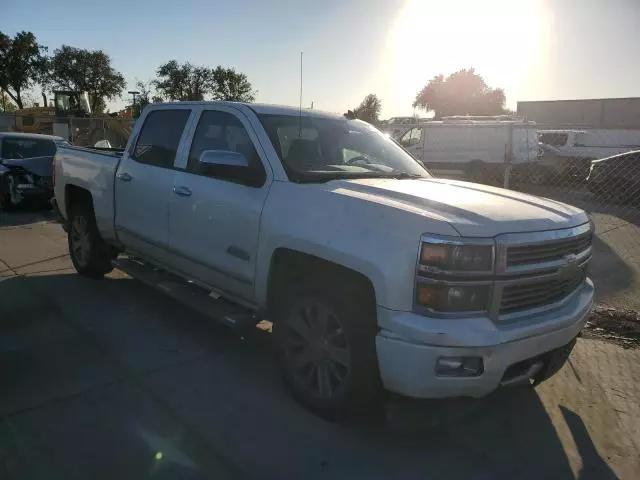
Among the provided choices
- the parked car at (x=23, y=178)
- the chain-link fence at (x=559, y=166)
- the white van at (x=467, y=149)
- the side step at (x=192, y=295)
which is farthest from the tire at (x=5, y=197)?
the white van at (x=467, y=149)

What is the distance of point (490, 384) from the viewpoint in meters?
2.79

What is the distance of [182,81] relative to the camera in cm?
4188

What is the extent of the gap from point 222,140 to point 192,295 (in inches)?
50.1

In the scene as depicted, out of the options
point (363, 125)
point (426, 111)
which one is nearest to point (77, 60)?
point (426, 111)

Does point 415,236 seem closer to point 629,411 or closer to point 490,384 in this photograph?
point 490,384

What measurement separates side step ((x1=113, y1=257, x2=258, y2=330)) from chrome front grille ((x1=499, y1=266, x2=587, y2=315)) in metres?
1.73

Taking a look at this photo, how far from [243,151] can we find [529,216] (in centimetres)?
205

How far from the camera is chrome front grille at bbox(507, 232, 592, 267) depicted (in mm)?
2825

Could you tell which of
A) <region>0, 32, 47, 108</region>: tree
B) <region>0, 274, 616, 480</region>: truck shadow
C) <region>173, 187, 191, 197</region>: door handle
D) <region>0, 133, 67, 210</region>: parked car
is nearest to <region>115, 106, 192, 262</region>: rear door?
<region>173, 187, 191, 197</region>: door handle

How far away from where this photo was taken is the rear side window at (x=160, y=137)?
4688mm

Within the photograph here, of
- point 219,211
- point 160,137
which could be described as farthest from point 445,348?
point 160,137

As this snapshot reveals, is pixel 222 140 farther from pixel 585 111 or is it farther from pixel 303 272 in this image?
pixel 585 111

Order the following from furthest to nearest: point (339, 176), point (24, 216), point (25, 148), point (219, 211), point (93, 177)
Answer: point (25, 148) < point (24, 216) < point (93, 177) < point (219, 211) < point (339, 176)

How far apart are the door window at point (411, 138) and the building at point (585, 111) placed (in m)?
33.1
